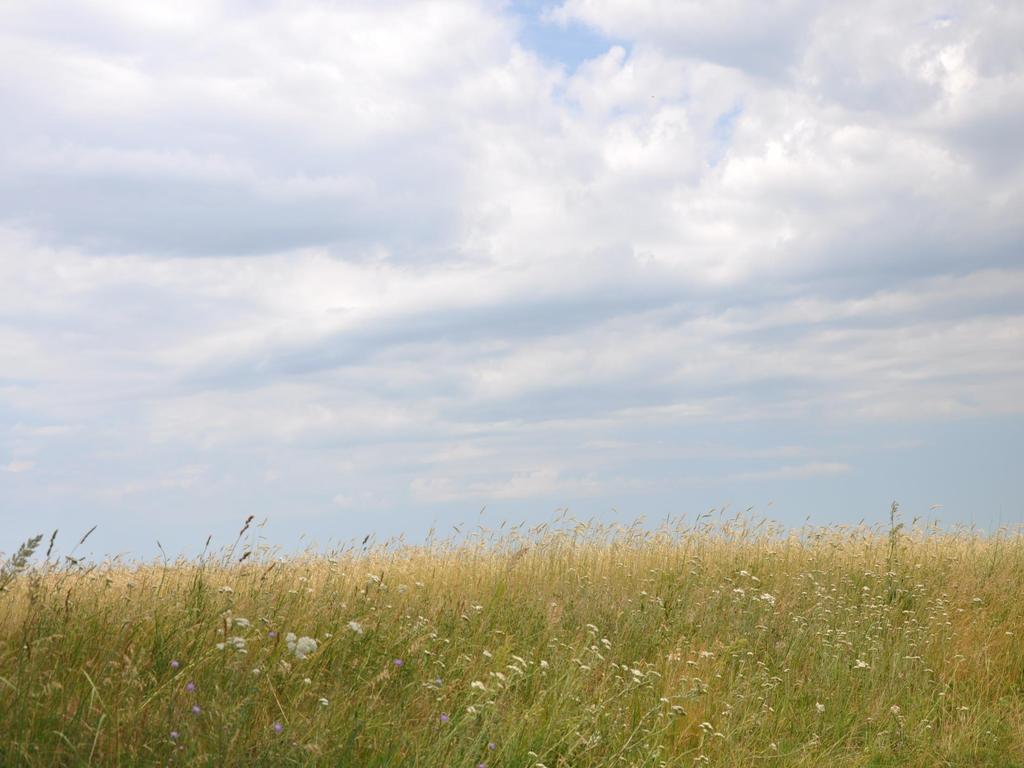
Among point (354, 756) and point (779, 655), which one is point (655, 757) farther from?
point (779, 655)

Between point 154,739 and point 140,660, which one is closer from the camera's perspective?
point 154,739

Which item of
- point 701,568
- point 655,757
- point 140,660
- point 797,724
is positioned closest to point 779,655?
point 797,724

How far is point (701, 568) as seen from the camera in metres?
11.0

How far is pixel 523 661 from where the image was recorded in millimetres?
6027

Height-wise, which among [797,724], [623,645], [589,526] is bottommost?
[797,724]

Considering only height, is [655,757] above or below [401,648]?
below

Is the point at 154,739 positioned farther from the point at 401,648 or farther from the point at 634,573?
the point at 634,573

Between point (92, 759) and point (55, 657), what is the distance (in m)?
1.41

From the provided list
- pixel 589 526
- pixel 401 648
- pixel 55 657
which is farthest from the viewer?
pixel 589 526

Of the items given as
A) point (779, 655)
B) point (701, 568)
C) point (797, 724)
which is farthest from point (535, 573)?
point (797, 724)

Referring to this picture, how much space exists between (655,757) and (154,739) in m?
3.05

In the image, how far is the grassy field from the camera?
15.7 feet

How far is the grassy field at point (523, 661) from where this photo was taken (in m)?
4.77

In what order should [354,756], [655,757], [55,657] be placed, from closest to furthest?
[354,756]
[55,657]
[655,757]
